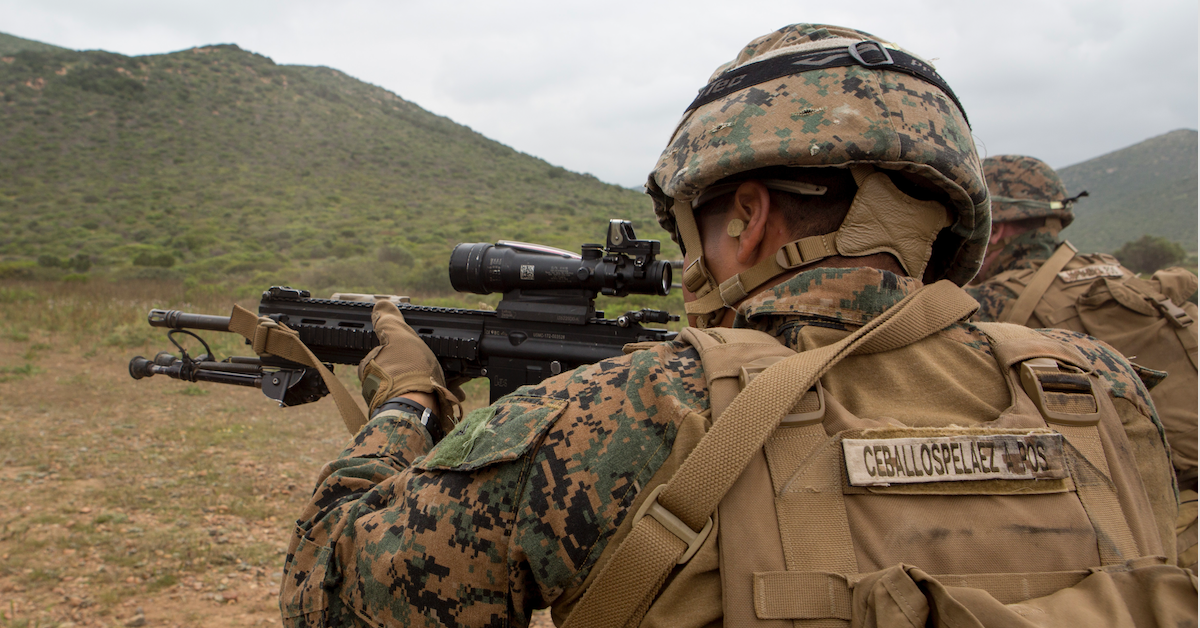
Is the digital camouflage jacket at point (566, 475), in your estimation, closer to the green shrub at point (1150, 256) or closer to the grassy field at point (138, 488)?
the grassy field at point (138, 488)

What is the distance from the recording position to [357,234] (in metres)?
25.9

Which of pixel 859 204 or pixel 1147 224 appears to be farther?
pixel 1147 224

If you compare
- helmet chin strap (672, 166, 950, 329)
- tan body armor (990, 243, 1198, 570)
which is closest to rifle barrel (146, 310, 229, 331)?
helmet chin strap (672, 166, 950, 329)

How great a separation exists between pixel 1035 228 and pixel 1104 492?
13.5 feet

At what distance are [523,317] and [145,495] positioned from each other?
4.14m

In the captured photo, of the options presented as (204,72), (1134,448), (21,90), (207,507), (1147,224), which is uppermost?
(204,72)

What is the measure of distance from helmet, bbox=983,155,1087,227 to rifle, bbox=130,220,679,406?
295 cm

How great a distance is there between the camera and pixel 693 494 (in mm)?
1171

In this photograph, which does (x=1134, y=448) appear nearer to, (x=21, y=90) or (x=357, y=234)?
(x=357, y=234)

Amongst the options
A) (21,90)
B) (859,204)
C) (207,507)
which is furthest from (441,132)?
(859,204)

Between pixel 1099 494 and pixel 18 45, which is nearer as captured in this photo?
pixel 1099 494

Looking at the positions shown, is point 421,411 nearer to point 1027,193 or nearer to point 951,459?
point 951,459

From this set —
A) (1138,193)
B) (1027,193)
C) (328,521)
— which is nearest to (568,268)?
(328,521)

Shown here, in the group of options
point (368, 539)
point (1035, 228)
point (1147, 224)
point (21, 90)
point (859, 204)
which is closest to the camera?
point (368, 539)
